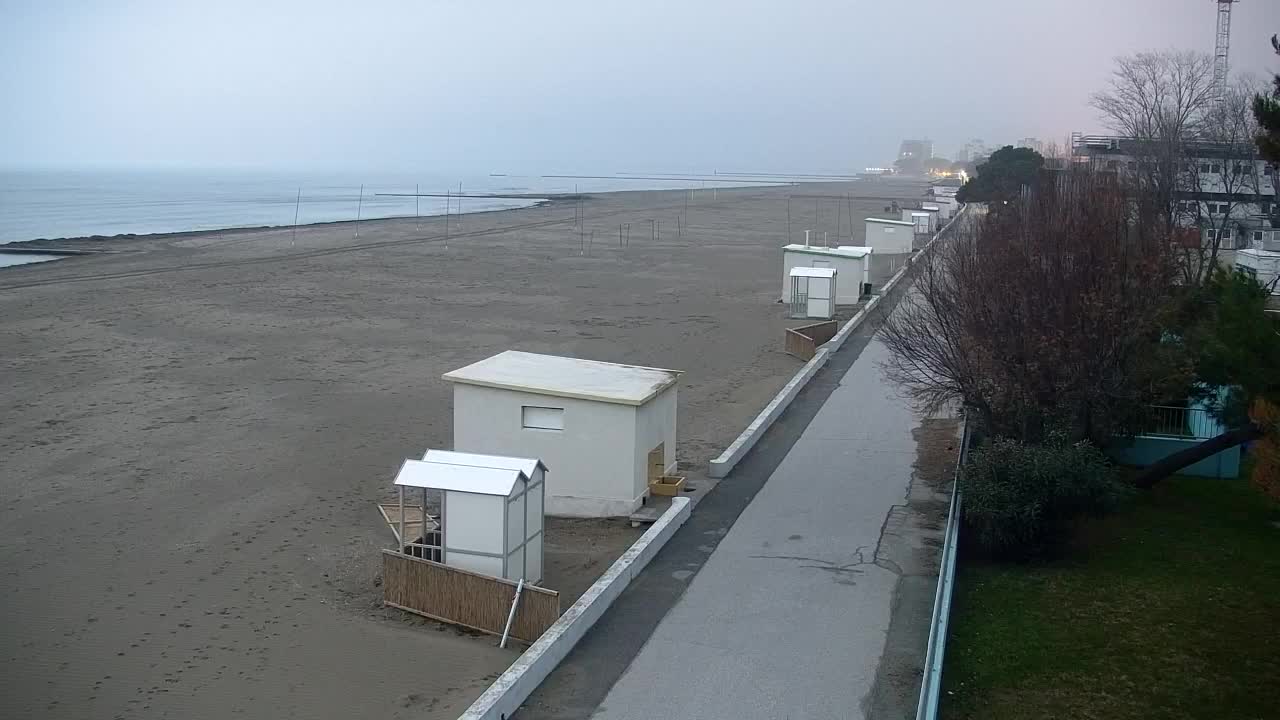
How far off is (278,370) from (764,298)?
19.1 m

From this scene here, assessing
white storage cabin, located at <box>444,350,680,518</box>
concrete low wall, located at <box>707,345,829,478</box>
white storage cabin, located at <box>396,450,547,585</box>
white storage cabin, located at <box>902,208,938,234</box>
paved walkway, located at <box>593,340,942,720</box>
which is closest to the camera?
paved walkway, located at <box>593,340,942,720</box>

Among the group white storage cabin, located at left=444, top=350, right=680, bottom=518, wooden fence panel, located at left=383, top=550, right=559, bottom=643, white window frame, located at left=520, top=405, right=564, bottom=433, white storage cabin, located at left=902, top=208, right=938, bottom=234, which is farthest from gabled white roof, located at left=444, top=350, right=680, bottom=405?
white storage cabin, located at left=902, top=208, right=938, bottom=234

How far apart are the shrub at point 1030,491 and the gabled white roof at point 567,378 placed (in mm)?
4563

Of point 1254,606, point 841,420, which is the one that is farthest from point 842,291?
point 1254,606

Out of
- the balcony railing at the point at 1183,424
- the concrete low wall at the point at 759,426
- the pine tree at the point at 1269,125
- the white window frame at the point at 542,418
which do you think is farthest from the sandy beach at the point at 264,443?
the pine tree at the point at 1269,125

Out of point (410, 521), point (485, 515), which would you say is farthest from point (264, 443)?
point (485, 515)

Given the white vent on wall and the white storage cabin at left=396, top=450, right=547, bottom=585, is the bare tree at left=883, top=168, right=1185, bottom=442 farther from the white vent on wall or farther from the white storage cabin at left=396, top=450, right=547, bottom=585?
the white storage cabin at left=396, top=450, right=547, bottom=585

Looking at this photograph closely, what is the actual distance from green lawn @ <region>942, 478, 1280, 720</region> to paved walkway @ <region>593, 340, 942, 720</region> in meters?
1.03

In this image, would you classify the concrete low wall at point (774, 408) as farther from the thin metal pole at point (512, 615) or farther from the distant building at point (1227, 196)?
the distant building at point (1227, 196)

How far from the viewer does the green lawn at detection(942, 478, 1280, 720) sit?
10.9m

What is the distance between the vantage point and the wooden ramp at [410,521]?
1416cm

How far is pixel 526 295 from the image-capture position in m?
40.8

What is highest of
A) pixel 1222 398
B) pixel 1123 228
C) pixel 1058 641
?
pixel 1123 228

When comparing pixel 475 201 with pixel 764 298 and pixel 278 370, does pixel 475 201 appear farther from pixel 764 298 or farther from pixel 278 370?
pixel 278 370
